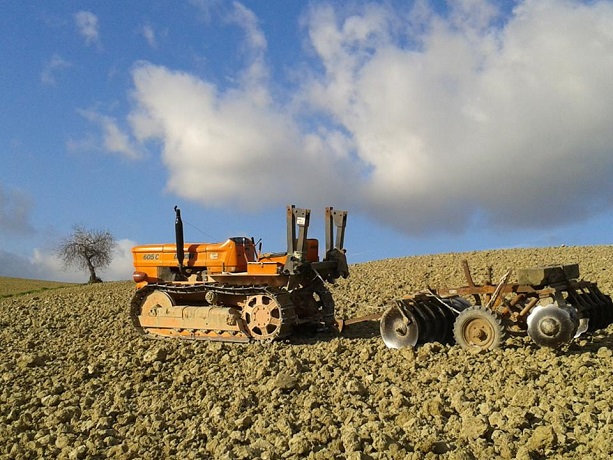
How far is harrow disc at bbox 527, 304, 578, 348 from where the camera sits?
8359mm

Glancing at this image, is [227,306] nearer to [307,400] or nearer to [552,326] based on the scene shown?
[307,400]

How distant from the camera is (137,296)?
502 inches

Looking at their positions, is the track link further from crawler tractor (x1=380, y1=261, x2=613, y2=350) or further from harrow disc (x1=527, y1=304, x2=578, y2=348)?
harrow disc (x1=527, y1=304, x2=578, y2=348)

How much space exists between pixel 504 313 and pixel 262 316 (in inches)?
169

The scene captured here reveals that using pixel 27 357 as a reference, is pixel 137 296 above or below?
above

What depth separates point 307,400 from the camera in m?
7.29

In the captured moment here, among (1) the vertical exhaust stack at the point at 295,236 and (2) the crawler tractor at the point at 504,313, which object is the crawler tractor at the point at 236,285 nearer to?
(1) the vertical exhaust stack at the point at 295,236

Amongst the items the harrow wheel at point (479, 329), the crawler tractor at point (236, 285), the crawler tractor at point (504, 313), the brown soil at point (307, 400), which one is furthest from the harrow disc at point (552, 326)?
the crawler tractor at point (236, 285)

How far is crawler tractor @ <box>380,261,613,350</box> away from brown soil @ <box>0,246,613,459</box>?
0.31m

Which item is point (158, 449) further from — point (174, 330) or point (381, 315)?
point (174, 330)

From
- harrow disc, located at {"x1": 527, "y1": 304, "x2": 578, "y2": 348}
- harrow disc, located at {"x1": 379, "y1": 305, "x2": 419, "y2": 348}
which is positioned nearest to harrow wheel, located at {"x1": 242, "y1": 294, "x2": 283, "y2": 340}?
harrow disc, located at {"x1": 379, "y1": 305, "x2": 419, "y2": 348}

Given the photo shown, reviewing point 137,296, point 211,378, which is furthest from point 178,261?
point 211,378

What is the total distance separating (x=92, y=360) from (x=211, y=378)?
2.86 metres

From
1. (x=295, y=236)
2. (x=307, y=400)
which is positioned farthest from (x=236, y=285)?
(x=307, y=400)
